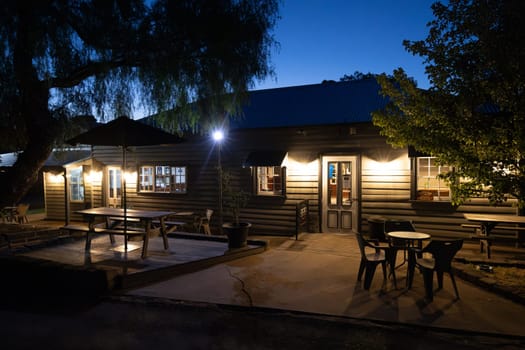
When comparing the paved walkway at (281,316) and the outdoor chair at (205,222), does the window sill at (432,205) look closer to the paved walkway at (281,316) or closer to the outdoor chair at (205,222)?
Answer: the paved walkway at (281,316)

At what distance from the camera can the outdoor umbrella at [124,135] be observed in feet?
18.9

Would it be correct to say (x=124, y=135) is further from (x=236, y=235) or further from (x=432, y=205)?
(x=432, y=205)

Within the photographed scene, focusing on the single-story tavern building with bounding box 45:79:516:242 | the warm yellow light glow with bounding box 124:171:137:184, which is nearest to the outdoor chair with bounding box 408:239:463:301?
the single-story tavern building with bounding box 45:79:516:242

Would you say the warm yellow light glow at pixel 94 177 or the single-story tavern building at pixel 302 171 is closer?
the single-story tavern building at pixel 302 171

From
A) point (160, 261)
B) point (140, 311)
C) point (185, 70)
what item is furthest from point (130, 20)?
point (140, 311)

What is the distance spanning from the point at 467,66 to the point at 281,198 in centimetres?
558

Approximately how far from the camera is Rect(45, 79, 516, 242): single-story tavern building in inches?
331

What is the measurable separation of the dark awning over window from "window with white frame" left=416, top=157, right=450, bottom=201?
11.0 ft

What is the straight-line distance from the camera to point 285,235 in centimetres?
956

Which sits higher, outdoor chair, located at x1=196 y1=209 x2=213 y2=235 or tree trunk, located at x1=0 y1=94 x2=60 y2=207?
tree trunk, located at x1=0 y1=94 x2=60 y2=207

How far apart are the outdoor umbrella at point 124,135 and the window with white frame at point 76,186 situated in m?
7.73

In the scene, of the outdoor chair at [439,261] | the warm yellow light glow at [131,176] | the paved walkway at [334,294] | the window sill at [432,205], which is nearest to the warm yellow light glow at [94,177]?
the warm yellow light glow at [131,176]

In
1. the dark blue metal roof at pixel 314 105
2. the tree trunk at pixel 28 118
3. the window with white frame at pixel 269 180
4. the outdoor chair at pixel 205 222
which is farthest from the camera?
the window with white frame at pixel 269 180

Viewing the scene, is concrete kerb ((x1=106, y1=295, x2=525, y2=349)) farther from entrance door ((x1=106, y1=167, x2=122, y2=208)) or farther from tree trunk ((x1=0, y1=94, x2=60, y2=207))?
entrance door ((x1=106, y1=167, x2=122, y2=208))
